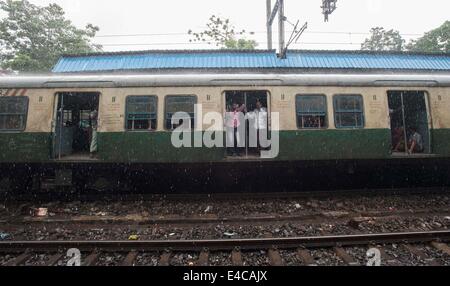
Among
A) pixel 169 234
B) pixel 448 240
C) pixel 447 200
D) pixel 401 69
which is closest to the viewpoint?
pixel 448 240

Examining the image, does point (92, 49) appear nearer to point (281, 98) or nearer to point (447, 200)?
point (281, 98)

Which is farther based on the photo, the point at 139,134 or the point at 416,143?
the point at 416,143

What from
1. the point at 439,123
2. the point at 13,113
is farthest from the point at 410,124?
the point at 13,113

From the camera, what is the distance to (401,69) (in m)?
15.1

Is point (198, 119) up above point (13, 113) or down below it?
below

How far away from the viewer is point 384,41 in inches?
1690

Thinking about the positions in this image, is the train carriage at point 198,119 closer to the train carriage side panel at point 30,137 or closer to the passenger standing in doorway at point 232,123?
the train carriage side panel at point 30,137

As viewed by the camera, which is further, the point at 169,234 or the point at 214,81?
the point at 214,81

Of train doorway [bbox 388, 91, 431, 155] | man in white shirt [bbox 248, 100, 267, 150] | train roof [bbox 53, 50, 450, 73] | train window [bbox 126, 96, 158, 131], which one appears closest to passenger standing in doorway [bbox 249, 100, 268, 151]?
man in white shirt [bbox 248, 100, 267, 150]

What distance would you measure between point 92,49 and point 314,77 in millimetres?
31085

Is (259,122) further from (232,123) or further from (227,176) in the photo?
(227,176)

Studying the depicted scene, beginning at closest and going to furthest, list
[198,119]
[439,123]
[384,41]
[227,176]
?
[198,119] < [439,123] < [227,176] < [384,41]

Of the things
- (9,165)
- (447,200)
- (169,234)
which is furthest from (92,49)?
(447,200)

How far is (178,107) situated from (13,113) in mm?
4331
